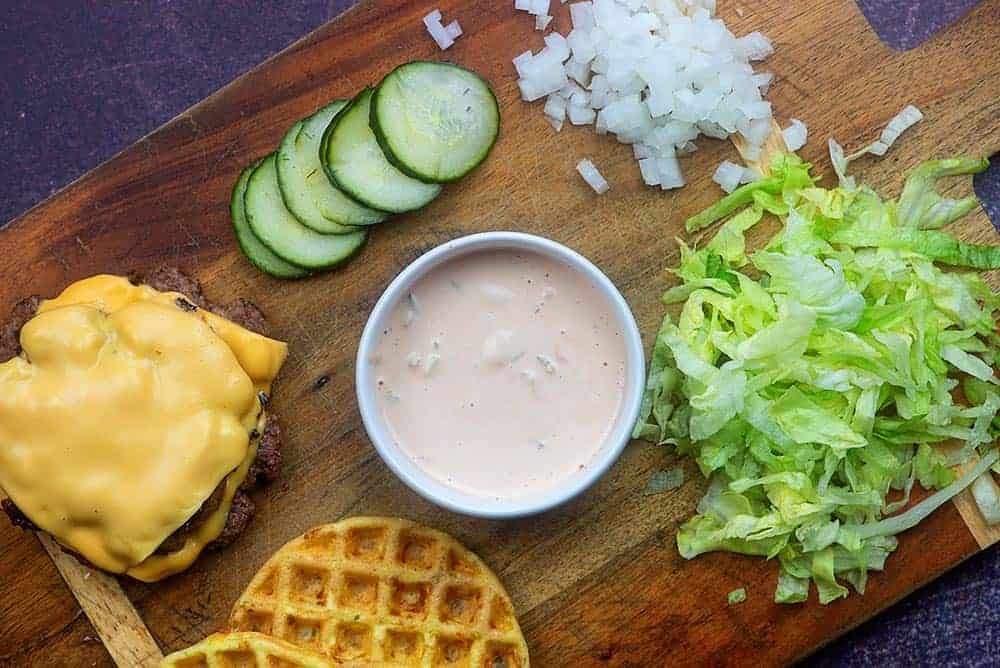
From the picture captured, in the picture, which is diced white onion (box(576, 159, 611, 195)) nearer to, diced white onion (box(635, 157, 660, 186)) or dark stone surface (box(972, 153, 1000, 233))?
diced white onion (box(635, 157, 660, 186))

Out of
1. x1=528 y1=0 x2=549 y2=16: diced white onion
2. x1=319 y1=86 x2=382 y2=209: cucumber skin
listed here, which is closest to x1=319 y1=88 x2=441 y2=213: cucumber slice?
x1=319 y1=86 x2=382 y2=209: cucumber skin

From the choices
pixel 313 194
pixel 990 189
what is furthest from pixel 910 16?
pixel 313 194

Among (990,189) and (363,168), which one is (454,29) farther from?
(990,189)

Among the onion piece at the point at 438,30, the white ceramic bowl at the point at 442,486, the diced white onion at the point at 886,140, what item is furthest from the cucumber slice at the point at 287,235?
the diced white onion at the point at 886,140

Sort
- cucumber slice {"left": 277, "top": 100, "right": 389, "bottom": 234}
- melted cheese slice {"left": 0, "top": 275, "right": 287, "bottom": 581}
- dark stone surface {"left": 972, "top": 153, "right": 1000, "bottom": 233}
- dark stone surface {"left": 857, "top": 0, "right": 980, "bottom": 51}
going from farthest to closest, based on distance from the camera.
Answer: dark stone surface {"left": 857, "top": 0, "right": 980, "bottom": 51}
dark stone surface {"left": 972, "top": 153, "right": 1000, "bottom": 233}
cucumber slice {"left": 277, "top": 100, "right": 389, "bottom": 234}
melted cheese slice {"left": 0, "top": 275, "right": 287, "bottom": 581}

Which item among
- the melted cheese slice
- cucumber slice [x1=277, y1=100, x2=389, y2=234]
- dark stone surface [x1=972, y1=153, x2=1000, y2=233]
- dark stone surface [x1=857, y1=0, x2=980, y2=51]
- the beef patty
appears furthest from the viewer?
dark stone surface [x1=857, y1=0, x2=980, y2=51]

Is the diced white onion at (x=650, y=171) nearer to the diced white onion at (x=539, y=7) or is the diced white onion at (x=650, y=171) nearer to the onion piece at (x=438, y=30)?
the diced white onion at (x=539, y=7)
